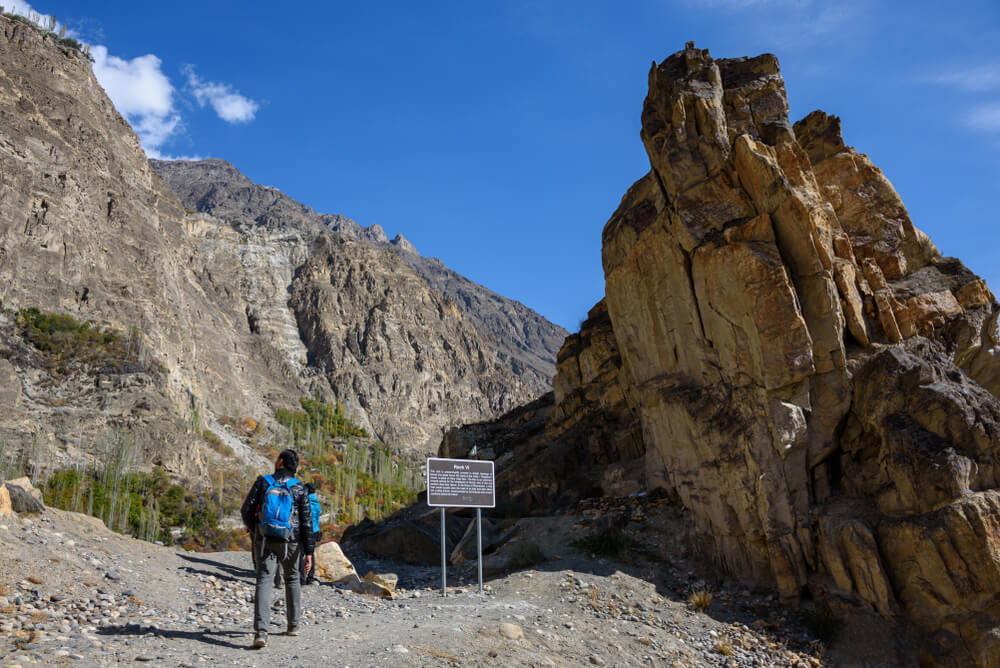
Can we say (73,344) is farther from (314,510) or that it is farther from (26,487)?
(314,510)

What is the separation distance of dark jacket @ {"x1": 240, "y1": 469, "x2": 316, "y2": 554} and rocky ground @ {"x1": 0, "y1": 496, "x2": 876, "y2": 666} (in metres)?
1.12

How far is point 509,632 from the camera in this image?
924cm

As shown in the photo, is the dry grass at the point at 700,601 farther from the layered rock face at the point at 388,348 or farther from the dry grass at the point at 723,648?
the layered rock face at the point at 388,348

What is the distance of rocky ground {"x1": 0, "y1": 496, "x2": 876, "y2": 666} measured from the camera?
683 cm

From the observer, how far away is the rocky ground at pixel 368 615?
6.83m

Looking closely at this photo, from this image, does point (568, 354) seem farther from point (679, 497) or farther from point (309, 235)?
point (309, 235)

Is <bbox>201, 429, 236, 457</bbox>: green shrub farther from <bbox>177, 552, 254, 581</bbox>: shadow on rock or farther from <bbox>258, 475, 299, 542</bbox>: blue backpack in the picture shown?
<bbox>258, 475, 299, 542</bbox>: blue backpack

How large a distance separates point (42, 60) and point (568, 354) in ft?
237

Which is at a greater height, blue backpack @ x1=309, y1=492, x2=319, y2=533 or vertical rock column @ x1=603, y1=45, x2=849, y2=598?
vertical rock column @ x1=603, y1=45, x2=849, y2=598

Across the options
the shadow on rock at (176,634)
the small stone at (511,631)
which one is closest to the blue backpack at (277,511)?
the shadow on rock at (176,634)

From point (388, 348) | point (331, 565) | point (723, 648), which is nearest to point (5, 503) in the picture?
point (331, 565)

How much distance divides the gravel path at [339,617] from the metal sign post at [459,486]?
4.25ft

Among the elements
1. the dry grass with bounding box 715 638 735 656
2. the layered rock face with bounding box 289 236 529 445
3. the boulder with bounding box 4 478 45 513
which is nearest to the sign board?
the dry grass with bounding box 715 638 735 656

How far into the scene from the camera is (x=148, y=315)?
63.5 m
